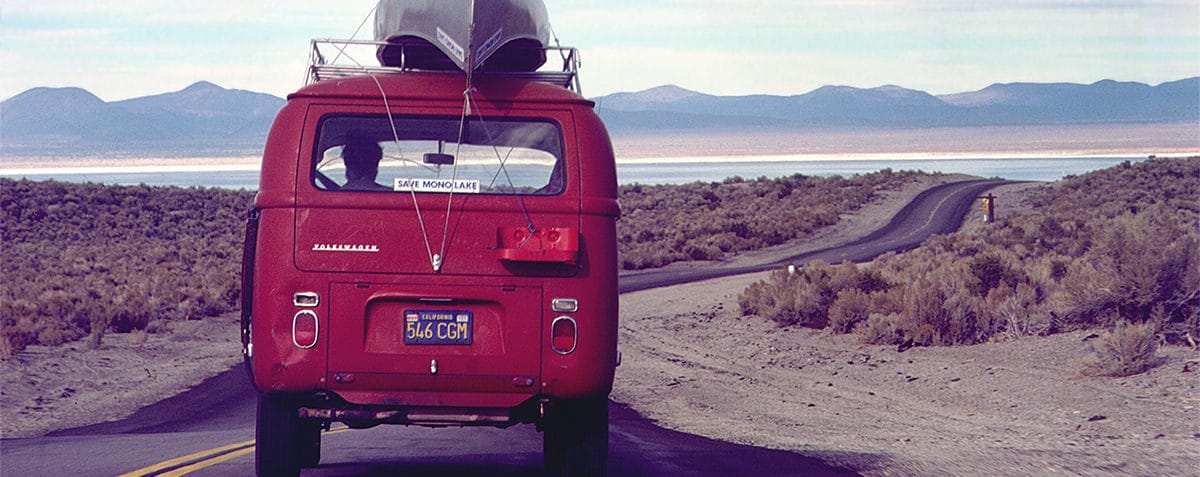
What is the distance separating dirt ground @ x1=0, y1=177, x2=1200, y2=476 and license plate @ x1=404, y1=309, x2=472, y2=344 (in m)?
3.63

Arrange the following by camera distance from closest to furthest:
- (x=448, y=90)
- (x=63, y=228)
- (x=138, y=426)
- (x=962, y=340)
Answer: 1. (x=448, y=90)
2. (x=138, y=426)
3. (x=962, y=340)
4. (x=63, y=228)

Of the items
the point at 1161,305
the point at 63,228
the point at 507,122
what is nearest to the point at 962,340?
the point at 1161,305

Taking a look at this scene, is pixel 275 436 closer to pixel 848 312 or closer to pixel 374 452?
pixel 374 452

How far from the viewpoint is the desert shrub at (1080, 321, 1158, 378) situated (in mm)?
14594

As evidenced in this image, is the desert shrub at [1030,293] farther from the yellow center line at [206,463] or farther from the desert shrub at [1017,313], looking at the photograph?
the yellow center line at [206,463]

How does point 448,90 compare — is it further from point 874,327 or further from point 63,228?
point 63,228

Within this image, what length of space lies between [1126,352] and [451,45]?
9902mm

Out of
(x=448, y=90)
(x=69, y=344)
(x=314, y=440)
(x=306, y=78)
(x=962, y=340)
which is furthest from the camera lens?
(x=69, y=344)

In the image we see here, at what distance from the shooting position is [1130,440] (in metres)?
11.1

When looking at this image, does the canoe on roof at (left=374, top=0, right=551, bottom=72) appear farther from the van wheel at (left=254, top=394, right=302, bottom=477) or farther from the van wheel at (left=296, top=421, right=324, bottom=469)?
the van wheel at (left=296, top=421, right=324, bottom=469)

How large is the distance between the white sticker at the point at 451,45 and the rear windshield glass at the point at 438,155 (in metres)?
0.41

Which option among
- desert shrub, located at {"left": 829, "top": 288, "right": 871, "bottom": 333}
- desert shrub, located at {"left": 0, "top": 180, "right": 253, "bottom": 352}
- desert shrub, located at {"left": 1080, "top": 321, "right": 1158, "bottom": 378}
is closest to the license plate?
desert shrub, located at {"left": 1080, "top": 321, "right": 1158, "bottom": 378}

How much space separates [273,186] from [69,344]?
Answer: 49.1 feet

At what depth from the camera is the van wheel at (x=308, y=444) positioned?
8.34 m
